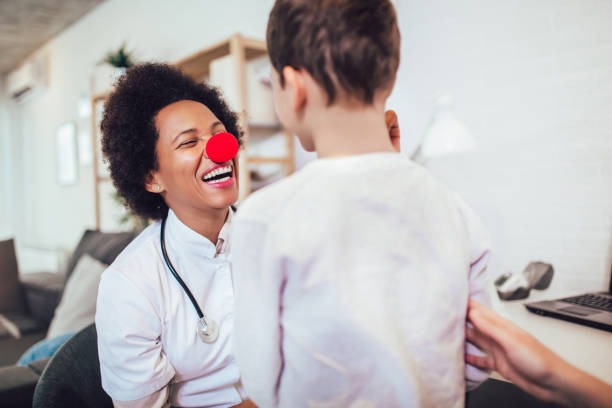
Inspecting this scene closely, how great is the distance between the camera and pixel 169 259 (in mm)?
898

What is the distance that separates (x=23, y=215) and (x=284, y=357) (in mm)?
6974

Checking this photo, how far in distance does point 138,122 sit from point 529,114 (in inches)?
51.7

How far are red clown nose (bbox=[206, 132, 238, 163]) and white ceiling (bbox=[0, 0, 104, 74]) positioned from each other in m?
4.08

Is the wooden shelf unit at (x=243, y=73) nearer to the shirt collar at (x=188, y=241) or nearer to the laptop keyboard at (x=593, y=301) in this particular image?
the shirt collar at (x=188, y=241)

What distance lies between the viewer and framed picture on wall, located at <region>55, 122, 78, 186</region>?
472 cm

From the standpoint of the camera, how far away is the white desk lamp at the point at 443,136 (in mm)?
1598

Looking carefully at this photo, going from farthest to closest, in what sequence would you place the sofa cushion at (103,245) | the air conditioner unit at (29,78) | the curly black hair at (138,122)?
the air conditioner unit at (29,78)
the sofa cushion at (103,245)
the curly black hair at (138,122)

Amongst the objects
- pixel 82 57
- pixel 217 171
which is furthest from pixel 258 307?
pixel 82 57

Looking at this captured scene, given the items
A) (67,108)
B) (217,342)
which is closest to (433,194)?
(217,342)

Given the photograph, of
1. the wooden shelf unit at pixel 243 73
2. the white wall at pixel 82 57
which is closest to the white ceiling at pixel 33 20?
the white wall at pixel 82 57

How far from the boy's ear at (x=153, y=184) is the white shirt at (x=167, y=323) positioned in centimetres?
11

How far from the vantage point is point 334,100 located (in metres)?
0.49

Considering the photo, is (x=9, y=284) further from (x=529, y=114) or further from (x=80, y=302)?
(x=529, y=114)

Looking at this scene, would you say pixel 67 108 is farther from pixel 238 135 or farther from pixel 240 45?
pixel 238 135
